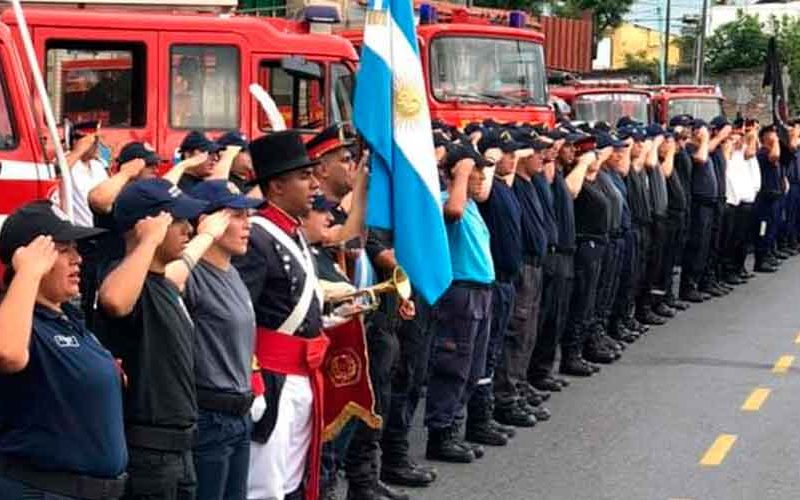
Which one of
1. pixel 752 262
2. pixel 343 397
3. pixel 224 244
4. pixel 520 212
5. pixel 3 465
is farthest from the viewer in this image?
pixel 752 262

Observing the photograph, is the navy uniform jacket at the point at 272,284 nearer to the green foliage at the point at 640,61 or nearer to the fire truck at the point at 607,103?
the fire truck at the point at 607,103

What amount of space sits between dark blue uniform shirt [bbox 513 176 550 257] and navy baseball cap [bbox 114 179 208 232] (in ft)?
16.8

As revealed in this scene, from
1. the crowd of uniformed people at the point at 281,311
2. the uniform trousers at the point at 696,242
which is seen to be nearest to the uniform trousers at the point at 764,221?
the uniform trousers at the point at 696,242

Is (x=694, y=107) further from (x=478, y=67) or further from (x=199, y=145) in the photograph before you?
(x=199, y=145)

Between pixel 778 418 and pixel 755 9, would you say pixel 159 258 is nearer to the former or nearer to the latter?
pixel 778 418

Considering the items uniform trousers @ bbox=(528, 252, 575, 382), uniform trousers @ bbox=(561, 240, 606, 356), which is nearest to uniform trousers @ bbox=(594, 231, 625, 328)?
uniform trousers @ bbox=(561, 240, 606, 356)

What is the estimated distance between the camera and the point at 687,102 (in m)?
28.8

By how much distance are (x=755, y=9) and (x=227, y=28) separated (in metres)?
71.3

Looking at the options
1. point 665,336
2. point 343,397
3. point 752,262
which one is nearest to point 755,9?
point 752,262

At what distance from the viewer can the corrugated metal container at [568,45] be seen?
100 ft

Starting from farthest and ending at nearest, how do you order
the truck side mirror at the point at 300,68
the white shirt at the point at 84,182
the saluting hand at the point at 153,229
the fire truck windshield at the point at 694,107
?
the fire truck windshield at the point at 694,107 < the truck side mirror at the point at 300,68 < the white shirt at the point at 84,182 < the saluting hand at the point at 153,229

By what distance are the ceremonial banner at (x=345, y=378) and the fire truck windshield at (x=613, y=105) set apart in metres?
20.1

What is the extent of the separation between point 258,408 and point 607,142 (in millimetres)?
7484

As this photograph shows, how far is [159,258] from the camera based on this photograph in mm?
5332
